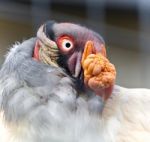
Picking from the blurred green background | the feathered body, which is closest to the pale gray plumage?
the feathered body

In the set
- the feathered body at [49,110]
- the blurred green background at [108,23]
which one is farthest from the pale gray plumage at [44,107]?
the blurred green background at [108,23]

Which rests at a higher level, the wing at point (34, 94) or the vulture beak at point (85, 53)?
the vulture beak at point (85, 53)

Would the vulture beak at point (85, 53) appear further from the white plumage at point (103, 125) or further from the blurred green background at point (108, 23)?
the blurred green background at point (108, 23)

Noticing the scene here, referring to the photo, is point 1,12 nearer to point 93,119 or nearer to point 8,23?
point 8,23

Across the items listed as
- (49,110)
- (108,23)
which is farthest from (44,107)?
(108,23)

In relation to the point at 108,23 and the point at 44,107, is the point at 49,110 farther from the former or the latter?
the point at 108,23

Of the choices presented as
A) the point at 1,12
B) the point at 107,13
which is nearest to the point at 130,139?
the point at 1,12
